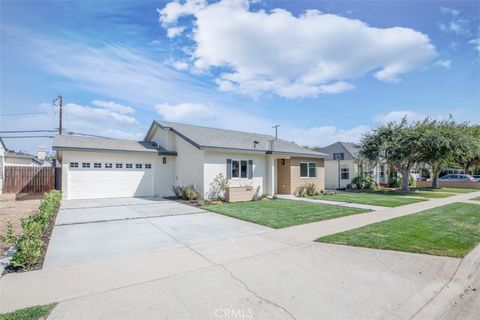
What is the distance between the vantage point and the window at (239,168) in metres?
15.7

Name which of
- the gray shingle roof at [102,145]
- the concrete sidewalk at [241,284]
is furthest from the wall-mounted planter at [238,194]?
the concrete sidewalk at [241,284]

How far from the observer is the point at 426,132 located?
19.8 metres

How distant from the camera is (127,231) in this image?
24.4 feet

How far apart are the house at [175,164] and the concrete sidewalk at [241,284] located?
30.7ft

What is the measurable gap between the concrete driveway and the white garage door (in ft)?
12.7

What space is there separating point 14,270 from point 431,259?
7.69 metres

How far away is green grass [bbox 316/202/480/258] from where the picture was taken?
19.2 feet

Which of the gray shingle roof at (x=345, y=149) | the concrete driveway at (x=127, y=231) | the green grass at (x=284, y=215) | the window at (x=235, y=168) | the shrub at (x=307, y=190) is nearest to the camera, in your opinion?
the concrete driveway at (x=127, y=231)

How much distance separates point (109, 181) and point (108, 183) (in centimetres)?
13

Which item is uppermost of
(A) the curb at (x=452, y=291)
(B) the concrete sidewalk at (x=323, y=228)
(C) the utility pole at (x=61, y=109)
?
(C) the utility pole at (x=61, y=109)

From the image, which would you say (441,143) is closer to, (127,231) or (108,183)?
(127,231)

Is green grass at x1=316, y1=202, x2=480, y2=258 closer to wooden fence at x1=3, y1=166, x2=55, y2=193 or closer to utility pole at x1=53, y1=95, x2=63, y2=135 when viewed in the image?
wooden fence at x1=3, y1=166, x2=55, y2=193

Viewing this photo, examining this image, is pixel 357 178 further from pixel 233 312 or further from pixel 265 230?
pixel 233 312

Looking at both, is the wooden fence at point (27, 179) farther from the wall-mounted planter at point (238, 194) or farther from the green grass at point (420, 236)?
the green grass at point (420, 236)
